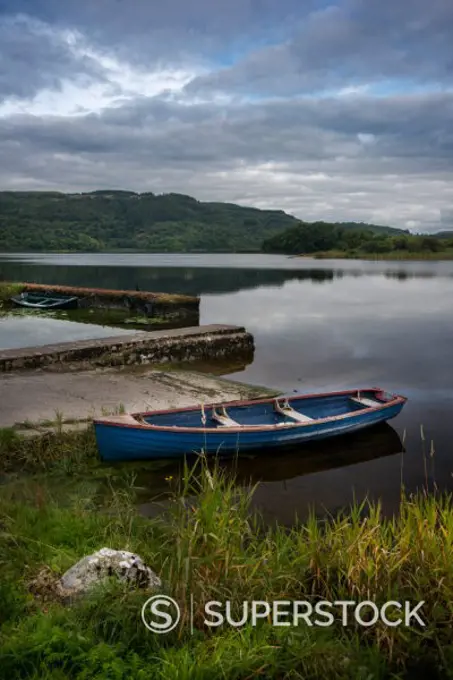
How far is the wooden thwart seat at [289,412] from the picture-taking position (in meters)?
9.44

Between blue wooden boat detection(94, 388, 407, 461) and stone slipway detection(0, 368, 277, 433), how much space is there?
113 centimetres

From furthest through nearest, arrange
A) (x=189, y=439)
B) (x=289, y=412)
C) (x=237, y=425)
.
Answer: (x=289, y=412), (x=237, y=425), (x=189, y=439)

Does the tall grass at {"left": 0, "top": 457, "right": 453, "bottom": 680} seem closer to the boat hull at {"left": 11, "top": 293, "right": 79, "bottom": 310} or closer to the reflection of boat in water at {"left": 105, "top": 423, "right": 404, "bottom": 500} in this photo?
the reflection of boat in water at {"left": 105, "top": 423, "right": 404, "bottom": 500}

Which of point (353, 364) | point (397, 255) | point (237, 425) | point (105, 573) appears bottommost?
point (353, 364)

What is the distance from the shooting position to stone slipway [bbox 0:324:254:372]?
13039 mm

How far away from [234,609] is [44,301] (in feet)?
92.7

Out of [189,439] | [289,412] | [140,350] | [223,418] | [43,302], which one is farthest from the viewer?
[43,302]

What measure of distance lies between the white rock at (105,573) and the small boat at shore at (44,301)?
26.2 meters

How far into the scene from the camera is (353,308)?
35.4 m

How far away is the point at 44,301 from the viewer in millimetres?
30312

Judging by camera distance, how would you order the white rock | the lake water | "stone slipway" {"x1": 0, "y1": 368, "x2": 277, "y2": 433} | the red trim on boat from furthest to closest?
1. "stone slipway" {"x1": 0, "y1": 368, "x2": 277, "y2": 433}
2. the lake water
3. the red trim on boat
4. the white rock

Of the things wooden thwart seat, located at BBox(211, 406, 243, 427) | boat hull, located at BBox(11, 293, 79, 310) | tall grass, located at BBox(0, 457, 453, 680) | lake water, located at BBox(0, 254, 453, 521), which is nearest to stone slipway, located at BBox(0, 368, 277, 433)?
wooden thwart seat, located at BBox(211, 406, 243, 427)

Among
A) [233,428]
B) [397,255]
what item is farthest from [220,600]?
[397,255]

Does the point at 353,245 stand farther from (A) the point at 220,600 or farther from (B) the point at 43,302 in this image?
(A) the point at 220,600
